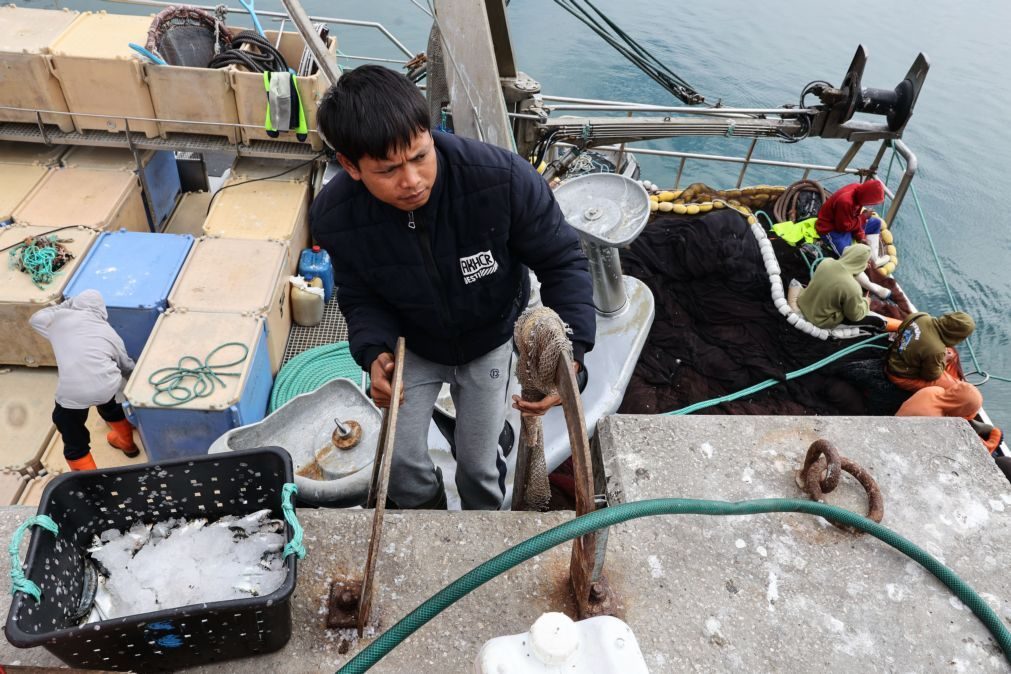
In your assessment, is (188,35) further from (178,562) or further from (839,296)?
(839,296)

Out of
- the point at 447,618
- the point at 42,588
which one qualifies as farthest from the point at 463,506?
the point at 42,588

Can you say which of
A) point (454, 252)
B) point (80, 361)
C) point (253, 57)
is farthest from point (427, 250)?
point (253, 57)

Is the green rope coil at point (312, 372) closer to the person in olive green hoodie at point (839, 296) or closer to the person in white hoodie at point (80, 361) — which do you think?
the person in white hoodie at point (80, 361)

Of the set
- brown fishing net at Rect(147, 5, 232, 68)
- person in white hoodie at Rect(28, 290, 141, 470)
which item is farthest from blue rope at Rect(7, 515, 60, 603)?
brown fishing net at Rect(147, 5, 232, 68)

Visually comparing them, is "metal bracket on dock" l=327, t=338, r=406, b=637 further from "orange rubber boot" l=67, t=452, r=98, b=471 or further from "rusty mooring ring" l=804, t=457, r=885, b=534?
"orange rubber boot" l=67, t=452, r=98, b=471

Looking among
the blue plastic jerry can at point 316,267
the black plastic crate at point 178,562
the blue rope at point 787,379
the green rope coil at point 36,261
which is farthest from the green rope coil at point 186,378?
the blue rope at point 787,379

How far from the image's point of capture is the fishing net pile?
497cm

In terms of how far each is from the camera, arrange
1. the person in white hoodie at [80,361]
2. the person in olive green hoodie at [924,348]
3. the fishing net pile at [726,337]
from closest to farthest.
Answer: the person in white hoodie at [80,361] → the person in olive green hoodie at [924,348] → the fishing net pile at [726,337]

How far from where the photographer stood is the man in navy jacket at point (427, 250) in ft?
6.02

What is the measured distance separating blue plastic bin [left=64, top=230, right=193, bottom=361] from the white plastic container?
13.3 feet

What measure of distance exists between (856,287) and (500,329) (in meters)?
3.97

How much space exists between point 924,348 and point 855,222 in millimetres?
2076

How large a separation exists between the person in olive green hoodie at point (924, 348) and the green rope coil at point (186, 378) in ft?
15.9

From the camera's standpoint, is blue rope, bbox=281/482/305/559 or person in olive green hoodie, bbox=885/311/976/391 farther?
person in olive green hoodie, bbox=885/311/976/391
